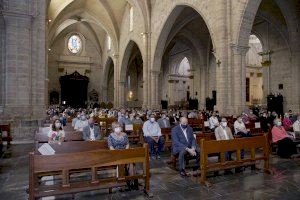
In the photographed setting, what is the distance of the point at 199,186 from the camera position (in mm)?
5547

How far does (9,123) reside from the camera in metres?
10.6

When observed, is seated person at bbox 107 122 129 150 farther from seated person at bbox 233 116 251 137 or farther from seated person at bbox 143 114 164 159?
seated person at bbox 233 116 251 137

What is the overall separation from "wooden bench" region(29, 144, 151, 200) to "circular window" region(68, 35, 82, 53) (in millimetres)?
38420

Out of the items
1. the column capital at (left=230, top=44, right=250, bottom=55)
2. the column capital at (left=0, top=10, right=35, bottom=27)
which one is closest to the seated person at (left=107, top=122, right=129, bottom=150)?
the column capital at (left=0, top=10, right=35, bottom=27)

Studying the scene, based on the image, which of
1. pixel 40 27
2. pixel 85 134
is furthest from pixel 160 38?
pixel 85 134

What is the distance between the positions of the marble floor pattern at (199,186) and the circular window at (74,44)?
3577 cm

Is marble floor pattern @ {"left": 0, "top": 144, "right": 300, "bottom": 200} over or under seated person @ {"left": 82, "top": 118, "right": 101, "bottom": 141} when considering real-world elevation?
under

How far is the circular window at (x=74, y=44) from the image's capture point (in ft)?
134

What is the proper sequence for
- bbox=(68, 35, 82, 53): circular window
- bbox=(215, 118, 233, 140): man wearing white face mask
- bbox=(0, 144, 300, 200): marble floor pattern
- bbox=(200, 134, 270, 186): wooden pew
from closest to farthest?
bbox=(0, 144, 300, 200): marble floor pattern, bbox=(200, 134, 270, 186): wooden pew, bbox=(215, 118, 233, 140): man wearing white face mask, bbox=(68, 35, 82, 53): circular window

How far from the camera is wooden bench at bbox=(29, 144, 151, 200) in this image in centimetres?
438

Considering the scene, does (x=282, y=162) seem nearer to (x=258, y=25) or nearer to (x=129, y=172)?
(x=129, y=172)

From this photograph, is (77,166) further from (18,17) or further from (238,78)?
(238,78)

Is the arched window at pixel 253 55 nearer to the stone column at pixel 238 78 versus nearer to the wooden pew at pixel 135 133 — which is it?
the stone column at pixel 238 78

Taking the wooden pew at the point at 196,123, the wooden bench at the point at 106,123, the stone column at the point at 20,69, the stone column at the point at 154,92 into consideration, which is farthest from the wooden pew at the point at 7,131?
the stone column at the point at 154,92
